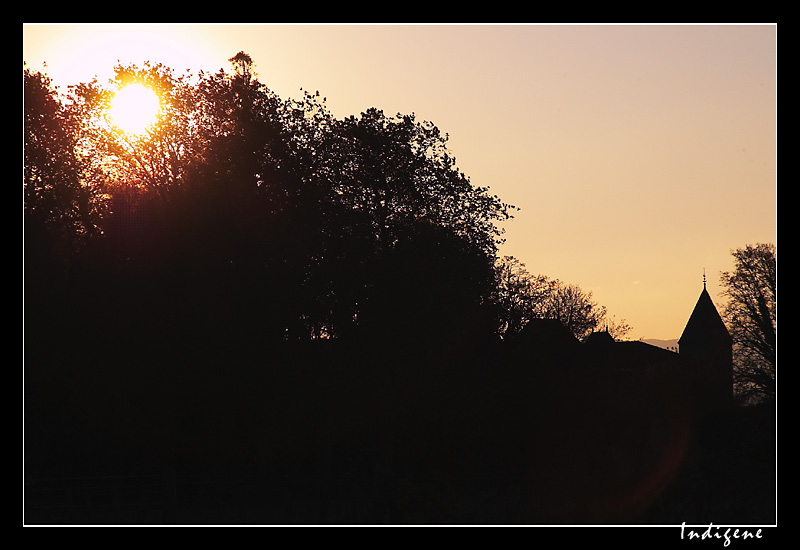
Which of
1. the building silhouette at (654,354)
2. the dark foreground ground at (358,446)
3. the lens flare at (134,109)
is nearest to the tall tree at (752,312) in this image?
the building silhouette at (654,354)

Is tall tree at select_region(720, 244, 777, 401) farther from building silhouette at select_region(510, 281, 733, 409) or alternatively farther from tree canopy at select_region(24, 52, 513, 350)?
tree canopy at select_region(24, 52, 513, 350)

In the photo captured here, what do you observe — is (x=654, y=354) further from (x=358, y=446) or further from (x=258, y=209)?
(x=258, y=209)

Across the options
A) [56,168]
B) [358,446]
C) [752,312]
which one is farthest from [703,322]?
[56,168]

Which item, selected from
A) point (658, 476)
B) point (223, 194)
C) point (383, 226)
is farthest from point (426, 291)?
point (658, 476)

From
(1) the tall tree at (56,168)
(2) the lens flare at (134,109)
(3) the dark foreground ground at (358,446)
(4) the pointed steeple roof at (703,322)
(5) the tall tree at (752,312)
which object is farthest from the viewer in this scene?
(4) the pointed steeple roof at (703,322)

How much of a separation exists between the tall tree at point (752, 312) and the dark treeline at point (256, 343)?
86.8 ft

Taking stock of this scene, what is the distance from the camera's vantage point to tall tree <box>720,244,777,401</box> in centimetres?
5922

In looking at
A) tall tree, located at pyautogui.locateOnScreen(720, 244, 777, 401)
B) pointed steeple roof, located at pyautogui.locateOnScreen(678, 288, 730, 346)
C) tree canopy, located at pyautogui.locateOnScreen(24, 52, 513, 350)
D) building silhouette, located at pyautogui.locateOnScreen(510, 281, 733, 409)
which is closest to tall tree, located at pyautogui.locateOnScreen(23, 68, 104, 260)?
tree canopy, located at pyautogui.locateOnScreen(24, 52, 513, 350)

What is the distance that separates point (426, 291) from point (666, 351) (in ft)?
191

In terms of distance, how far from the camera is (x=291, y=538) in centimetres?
2236

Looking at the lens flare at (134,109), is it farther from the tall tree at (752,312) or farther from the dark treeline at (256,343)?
the tall tree at (752,312)

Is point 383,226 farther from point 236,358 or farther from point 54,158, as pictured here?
point 54,158

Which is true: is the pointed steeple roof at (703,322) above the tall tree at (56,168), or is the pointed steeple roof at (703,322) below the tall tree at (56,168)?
below

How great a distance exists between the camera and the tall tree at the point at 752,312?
5922 cm
